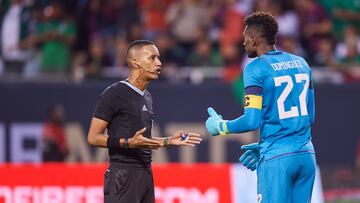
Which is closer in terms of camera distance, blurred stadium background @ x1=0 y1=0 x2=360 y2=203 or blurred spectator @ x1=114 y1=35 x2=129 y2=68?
blurred stadium background @ x1=0 y1=0 x2=360 y2=203

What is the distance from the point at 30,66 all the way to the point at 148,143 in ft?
25.3

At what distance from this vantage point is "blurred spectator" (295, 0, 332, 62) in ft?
54.9

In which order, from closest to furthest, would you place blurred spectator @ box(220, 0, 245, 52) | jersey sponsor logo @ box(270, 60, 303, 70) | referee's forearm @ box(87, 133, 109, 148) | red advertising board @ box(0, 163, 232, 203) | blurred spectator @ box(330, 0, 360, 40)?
jersey sponsor logo @ box(270, 60, 303, 70) → referee's forearm @ box(87, 133, 109, 148) → red advertising board @ box(0, 163, 232, 203) → blurred spectator @ box(220, 0, 245, 52) → blurred spectator @ box(330, 0, 360, 40)

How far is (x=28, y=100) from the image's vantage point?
15773 millimetres

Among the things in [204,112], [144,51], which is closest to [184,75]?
[204,112]

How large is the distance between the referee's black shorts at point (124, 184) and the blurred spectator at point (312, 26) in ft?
28.0

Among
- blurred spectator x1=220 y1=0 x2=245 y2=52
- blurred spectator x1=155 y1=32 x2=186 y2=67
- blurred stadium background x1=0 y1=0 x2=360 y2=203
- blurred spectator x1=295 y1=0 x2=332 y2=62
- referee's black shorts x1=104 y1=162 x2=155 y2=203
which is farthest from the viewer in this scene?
blurred spectator x1=295 y1=0 x2=332 y2=62

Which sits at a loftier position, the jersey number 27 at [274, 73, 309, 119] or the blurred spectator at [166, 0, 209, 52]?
the blurred spectator at [166, 0, 209, 52]

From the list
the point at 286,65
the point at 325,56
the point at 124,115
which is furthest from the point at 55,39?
the point at 286,65

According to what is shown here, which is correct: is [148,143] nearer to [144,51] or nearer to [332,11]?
[144,51]

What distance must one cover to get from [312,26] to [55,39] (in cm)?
458

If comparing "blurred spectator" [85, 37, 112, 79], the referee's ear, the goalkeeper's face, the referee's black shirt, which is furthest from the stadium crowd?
the goalkeeper's face

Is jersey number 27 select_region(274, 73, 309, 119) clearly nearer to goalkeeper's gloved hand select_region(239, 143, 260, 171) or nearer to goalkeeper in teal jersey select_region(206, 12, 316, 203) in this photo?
goalkeeper in teal jersey select_region(206, 12, 316, 203)

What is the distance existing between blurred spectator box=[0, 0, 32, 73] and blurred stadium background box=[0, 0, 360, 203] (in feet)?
0.05
